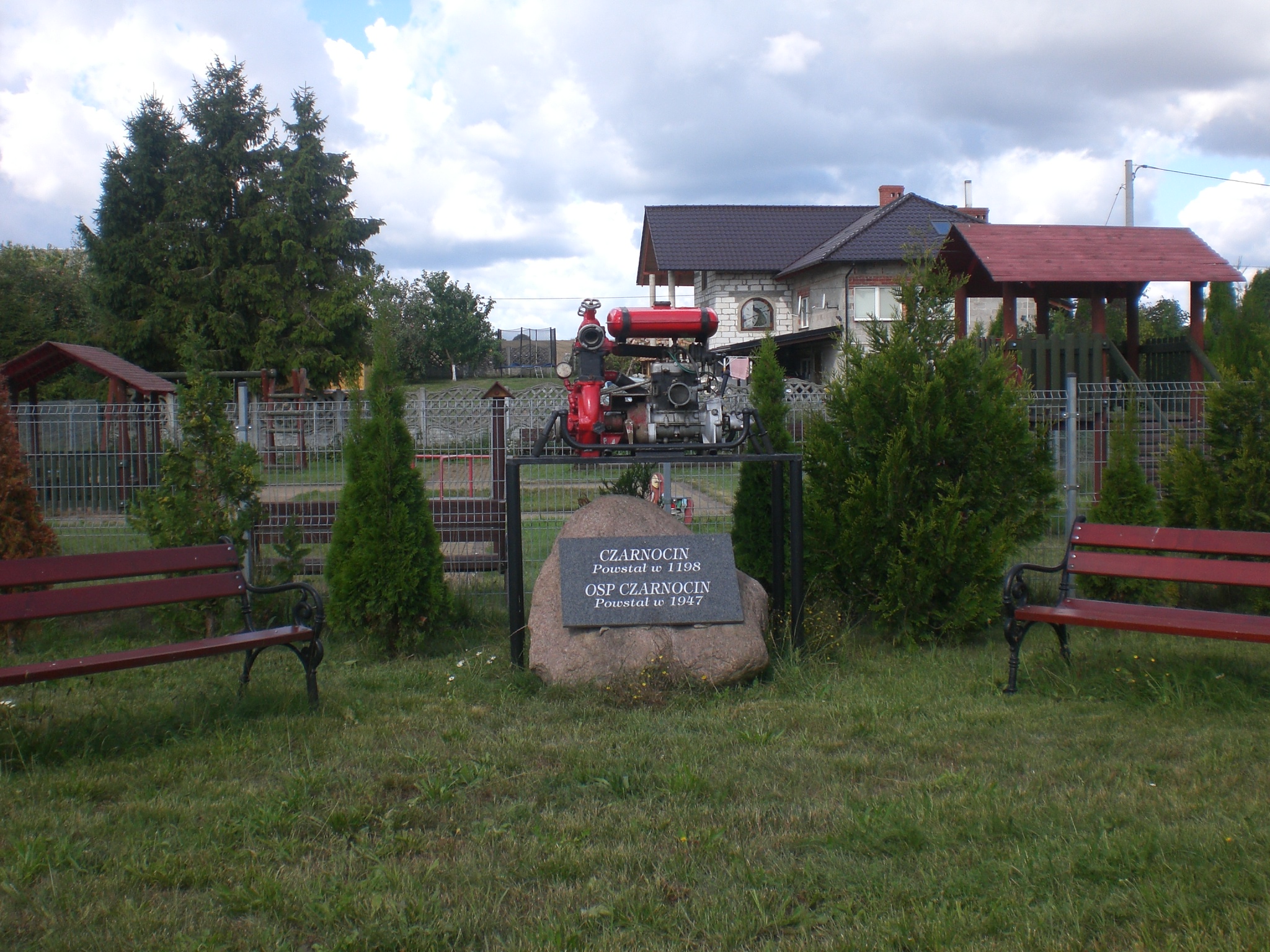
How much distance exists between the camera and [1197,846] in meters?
3.54

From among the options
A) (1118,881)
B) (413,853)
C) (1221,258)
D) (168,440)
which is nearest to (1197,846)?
(1118,881)

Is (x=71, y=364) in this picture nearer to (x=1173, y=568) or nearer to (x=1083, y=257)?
(x=1083, y=257)

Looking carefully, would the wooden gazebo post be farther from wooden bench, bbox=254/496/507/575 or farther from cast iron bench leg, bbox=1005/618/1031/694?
wooden bench, bbox=254/496/507/575

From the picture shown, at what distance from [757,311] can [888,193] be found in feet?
33.6

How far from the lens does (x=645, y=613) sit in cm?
589

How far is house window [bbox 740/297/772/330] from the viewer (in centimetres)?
3519

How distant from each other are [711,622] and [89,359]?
1299cm

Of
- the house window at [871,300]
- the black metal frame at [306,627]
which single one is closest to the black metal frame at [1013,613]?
the black metal frame at [306,627]

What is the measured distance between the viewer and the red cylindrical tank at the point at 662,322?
6137mm

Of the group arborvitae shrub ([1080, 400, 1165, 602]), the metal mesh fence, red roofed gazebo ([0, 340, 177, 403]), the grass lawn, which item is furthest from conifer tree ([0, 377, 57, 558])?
red roofed gazebo ([0, 340, 177, 403])

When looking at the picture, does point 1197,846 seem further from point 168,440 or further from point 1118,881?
point 168,440

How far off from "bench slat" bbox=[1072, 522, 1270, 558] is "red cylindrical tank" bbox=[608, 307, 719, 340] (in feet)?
8.74

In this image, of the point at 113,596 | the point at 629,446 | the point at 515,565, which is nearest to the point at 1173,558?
the point at 629,446

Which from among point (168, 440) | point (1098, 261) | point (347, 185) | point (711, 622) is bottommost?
point (711, 622)
